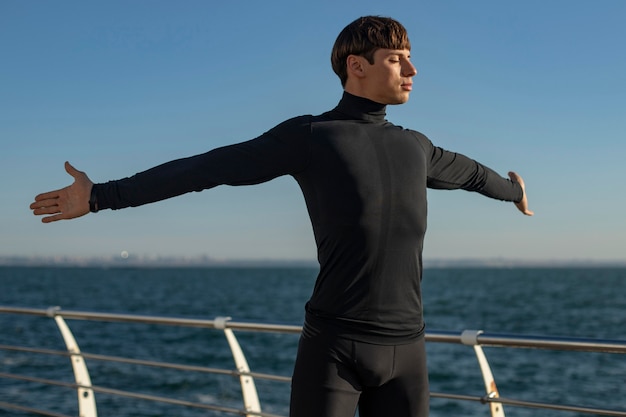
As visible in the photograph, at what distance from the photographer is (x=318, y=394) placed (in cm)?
176

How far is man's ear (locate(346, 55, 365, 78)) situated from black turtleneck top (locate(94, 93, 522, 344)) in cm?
6

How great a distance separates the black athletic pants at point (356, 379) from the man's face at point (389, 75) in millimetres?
589

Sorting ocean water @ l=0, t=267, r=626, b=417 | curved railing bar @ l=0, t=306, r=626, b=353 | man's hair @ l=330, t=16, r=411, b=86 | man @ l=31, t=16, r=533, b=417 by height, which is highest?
man's hair @ l=330, t=16, r=411, b=86

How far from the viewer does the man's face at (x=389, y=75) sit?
1.84 meters

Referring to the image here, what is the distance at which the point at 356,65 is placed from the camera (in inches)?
73.3

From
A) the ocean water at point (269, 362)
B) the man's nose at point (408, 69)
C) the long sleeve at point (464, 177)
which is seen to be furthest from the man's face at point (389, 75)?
the ocean water at point (269, 362)

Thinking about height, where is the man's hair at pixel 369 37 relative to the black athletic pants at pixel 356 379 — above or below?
above

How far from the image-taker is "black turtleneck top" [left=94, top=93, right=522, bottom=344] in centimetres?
176

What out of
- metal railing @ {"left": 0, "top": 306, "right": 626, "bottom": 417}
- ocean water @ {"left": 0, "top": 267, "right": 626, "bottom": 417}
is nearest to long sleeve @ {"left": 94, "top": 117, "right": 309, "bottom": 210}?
metal railing @ {"left": 0, "top": 306, "right": 626, "bottom": 417}

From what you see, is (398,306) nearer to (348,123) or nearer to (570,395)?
(348,123)

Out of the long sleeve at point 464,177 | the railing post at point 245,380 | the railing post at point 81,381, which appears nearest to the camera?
the long sleeve at point 464,177

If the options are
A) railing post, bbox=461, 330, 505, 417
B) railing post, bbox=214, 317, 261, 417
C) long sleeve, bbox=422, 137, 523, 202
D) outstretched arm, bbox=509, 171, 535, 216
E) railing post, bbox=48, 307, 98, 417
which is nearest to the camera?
long sleeve, bbox=422, 137, 523, 202

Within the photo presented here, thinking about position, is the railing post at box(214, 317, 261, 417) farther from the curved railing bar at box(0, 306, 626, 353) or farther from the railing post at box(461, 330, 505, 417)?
the railing post at box(461, 330, 505, 417)

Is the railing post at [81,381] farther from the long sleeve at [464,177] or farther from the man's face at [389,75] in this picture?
the man's face at [389,75]
